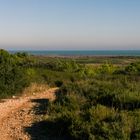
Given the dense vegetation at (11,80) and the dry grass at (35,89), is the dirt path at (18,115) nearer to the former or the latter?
the dense vegetation at (11,80)

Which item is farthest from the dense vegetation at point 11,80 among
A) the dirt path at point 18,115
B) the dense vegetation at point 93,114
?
the dirt path at point 18,115

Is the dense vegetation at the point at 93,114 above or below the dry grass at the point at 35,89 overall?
above

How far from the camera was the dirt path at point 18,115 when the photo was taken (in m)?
12.5

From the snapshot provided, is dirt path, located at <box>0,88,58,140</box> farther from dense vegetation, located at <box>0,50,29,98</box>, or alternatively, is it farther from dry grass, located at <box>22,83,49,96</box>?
dry grass, located at <box>22,83,49,96</box>

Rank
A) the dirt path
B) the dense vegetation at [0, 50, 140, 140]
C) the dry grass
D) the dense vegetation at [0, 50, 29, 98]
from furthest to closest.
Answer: the dry grass, the dense vegetation at [0, 50, 29, 98], the dirt path, the dense vegetation at [0, 50, 140, 140]

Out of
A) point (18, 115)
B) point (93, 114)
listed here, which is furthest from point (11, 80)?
point (93, 114)

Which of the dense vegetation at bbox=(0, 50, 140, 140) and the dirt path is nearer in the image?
the dense vegetation at bbox=(0, 50, 140, 140)

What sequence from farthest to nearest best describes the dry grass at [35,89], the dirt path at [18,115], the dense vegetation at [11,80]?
the dry grass at [35,89], the dense vegetation at [11,80], the dirt path at [18,115]

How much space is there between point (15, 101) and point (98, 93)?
3.71m

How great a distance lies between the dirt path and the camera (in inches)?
493

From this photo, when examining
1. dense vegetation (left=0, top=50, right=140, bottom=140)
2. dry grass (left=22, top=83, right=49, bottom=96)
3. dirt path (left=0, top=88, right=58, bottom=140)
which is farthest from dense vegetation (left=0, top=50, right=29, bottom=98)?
dirt path (left=0, top=88, right=58, bottom=140)

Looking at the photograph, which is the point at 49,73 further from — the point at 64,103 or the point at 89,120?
the point at 89,120

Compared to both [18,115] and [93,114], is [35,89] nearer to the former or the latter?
[18,115]

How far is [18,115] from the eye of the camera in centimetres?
1486
